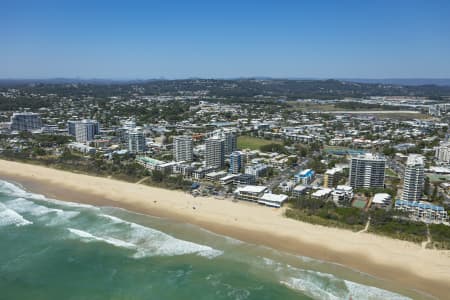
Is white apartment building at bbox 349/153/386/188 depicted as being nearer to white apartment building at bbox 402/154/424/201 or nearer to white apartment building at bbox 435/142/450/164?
white apartment building at bbox 402/154/424/201

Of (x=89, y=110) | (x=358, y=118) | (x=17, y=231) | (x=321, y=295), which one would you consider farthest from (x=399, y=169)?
(x=89, y=110)

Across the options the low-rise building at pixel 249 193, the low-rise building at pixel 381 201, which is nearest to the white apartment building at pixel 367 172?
the low-rise building at pixel 381 201

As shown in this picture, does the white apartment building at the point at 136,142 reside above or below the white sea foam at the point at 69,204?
above

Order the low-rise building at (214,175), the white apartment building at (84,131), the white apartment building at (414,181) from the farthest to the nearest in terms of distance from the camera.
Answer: the white apartment building at (84,131), the low-rise building at (214,175), the white apartment building at (414,181)

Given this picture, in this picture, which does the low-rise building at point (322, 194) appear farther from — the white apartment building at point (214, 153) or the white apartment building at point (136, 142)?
the white apartment building at point (136, 142)

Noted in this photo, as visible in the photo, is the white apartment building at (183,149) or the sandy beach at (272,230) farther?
the white apartment building at (183,149)

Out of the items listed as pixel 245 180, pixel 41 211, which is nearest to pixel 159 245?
pixel 41 211

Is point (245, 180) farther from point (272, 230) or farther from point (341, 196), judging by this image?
point (272, 230)

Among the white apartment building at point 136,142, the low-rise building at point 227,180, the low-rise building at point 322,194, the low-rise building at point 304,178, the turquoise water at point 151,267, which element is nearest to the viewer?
the turquoise water at point 151,267
